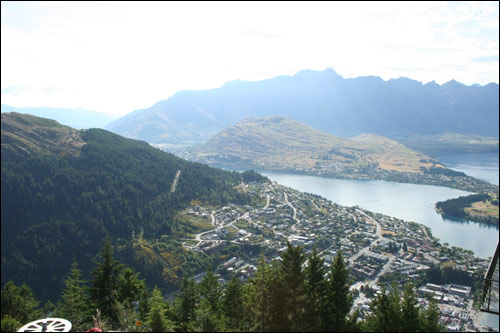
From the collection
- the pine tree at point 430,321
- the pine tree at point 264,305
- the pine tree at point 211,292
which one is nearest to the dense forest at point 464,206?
the pine tree at point 430,321

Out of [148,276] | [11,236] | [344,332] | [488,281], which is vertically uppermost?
[488,281]

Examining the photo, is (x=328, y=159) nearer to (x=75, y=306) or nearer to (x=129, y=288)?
(x=129, y=288)

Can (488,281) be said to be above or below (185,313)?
above

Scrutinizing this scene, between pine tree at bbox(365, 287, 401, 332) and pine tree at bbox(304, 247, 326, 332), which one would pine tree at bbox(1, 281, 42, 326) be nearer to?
pine tree at bbox(304, 247, 326, 332)

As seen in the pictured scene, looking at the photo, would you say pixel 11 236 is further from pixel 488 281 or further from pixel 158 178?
pixel 488 281

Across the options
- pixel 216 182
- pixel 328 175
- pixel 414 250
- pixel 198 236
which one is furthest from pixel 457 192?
pixel 198 236

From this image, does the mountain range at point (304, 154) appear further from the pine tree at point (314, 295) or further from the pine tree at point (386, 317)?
the pine tree at point (314, 295)

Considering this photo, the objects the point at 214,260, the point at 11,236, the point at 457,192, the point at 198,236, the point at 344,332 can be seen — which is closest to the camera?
the point at 344,332

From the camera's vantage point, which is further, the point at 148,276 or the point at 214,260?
the point at 214,260

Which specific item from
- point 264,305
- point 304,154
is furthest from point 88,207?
point 304,154
